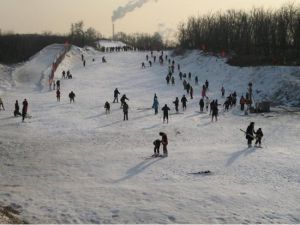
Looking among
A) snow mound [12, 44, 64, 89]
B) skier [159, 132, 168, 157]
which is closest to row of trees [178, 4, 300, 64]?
snow mound [12, 44, 64, 89]

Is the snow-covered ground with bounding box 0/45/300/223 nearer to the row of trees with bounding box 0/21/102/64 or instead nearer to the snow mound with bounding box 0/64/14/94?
the snow mound with bounding box 0/64/14/94

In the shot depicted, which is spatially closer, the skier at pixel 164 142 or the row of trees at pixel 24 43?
the skier at pixel 164 142

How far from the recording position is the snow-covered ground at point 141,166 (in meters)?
14.6

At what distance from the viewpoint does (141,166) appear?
20.2m

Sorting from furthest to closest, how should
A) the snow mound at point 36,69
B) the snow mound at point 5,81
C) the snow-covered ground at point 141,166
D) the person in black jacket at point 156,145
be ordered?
the snow mound at point 36,69 → the snow mound at point 5,81 → the person in black jacket at point 156,145 → the snow-covered ground at point 141,166

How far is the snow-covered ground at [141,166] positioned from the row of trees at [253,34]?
2695cm

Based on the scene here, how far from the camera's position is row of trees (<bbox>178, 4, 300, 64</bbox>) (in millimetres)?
68562

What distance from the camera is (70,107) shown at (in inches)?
1492

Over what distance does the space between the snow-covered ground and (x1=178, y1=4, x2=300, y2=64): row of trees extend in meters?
26.9

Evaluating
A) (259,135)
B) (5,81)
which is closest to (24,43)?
(5,81)

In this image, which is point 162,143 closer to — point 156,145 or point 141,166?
point 156,145

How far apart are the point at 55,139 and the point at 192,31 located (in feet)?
239

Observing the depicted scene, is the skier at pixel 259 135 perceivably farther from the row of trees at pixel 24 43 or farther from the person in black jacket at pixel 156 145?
the row of trees at pixel 24 43

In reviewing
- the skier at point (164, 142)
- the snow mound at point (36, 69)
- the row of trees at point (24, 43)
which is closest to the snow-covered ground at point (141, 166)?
the skier at point (164, 142)
